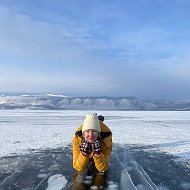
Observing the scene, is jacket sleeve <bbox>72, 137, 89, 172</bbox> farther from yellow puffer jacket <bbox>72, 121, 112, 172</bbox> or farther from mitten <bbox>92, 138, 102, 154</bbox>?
mitten <bbox>92, 138, 102, 154</bbox>

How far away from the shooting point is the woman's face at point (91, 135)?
4.99 m

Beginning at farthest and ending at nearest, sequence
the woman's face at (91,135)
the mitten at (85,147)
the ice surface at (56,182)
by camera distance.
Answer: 1. the mitten at (85,147)
2. the woman's face at (91,135)
3. the ice surface at (56,182)

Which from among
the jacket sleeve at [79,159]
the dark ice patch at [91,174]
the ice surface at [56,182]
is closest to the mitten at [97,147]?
the jacket sleeve at [79,159]

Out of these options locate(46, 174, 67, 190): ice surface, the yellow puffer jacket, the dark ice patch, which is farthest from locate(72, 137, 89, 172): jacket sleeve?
locate(46, 174, 67, 190): ice surface

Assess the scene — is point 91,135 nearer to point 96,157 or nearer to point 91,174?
point 96,157

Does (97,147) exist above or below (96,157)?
above

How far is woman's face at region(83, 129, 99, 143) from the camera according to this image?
4.99 m

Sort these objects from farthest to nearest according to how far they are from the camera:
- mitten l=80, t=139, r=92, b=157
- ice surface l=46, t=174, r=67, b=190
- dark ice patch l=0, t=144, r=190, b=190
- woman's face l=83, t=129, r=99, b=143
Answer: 1. mitten l=80, t=139, r=92, b=157
2. woman's face l=83, t=129, r=99, b=143
3. dark ice patch l=0, t=144, r=190, b=190
4. ice surface l=46, t=174, r=67, b=190

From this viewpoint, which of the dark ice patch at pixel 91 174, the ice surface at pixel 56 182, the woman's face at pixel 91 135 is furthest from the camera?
the woman's face at pixel 91 135

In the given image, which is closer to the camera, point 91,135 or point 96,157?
point 91,135

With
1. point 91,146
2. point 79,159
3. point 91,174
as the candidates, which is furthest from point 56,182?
point 91,146

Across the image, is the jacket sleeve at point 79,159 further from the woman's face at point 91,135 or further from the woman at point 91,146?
the woman's face at point 91,135

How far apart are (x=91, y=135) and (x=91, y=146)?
0.25m

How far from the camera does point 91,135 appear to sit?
196 inches
